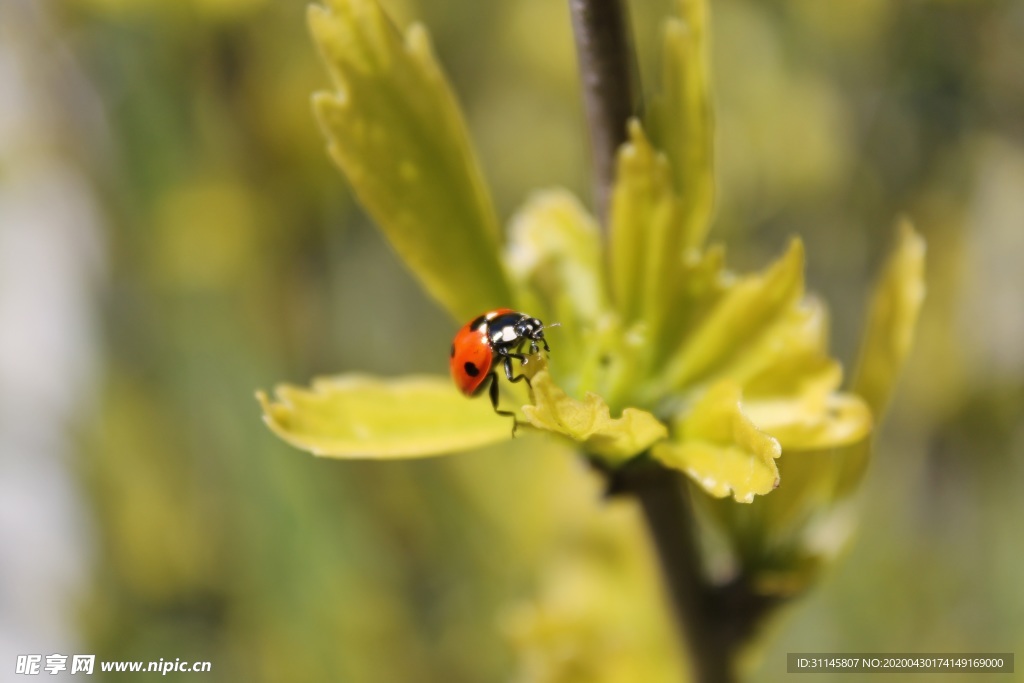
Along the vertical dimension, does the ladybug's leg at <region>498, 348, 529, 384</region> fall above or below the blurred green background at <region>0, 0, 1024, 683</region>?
below

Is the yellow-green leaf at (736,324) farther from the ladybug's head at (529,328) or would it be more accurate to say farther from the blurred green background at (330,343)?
the blurred green background at (330,343)

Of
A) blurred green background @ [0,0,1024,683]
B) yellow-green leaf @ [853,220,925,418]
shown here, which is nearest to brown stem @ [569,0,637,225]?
yellow-green leaf @ [853,220,925,418]

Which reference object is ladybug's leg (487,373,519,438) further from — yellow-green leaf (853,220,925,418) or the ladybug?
yellow-green leaf (853,220,925,418)

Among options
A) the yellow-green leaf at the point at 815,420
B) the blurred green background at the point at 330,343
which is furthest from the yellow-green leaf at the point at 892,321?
the blurred green background at the point at 330,343

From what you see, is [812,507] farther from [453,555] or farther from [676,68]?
[453,555]

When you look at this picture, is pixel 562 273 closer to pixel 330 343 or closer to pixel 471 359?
pixel 471 359

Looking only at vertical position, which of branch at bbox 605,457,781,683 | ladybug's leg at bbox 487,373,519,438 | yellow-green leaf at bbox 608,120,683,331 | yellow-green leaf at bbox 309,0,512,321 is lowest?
branch at bbox 605,457,781,683

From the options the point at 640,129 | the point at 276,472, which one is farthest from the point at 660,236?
the point at 276,472

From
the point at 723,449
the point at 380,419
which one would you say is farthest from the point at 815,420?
the point at 380,419
